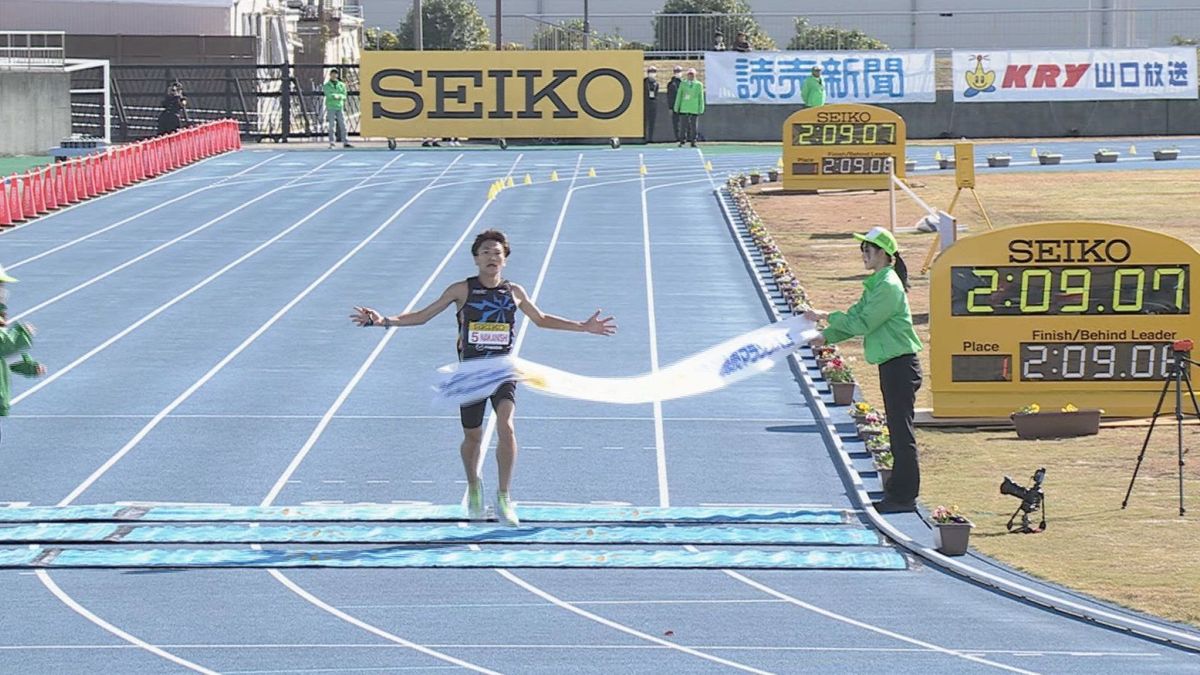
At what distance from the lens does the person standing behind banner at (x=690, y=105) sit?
44188 mm

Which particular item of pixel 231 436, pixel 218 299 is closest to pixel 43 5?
pixel 218 299

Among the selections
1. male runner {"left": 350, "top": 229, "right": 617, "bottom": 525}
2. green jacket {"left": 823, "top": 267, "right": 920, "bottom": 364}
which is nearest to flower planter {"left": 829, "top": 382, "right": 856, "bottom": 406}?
green jacket {"left": 823, "top": 267, "right": 920, "bottom": 364}

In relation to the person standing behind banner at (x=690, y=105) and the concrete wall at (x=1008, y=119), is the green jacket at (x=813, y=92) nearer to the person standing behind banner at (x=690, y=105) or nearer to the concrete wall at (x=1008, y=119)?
the person standing behind banner at (x=690, y=105)

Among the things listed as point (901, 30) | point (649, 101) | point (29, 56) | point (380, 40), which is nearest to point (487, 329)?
point (649, 101)

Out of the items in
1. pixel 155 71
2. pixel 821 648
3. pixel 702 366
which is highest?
pixel 155 71

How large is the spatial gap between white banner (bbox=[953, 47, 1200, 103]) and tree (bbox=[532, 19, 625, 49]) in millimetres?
16119

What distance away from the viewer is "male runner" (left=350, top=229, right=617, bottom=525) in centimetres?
1148

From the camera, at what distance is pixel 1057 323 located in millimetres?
15547

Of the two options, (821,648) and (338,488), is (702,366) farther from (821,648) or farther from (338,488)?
(821,648)

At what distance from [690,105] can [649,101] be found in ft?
3.58

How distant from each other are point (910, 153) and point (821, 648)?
3541cm

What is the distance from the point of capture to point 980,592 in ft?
33.6

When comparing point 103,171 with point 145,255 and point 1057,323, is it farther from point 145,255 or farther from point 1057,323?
point 1057,323

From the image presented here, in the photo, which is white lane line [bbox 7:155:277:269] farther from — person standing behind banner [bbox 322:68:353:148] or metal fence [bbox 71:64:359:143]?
metal fence [bbox 71:64:359:143]
